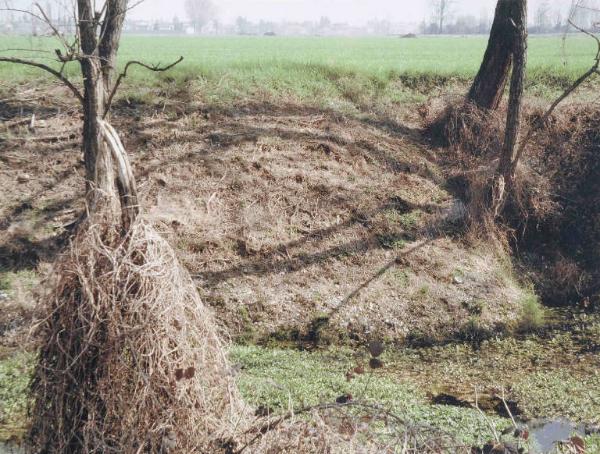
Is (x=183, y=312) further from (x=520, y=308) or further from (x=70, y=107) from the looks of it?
(x=70, y=107)

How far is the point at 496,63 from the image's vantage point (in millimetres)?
13750

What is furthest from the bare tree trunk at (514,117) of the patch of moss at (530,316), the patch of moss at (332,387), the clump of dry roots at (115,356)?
the clump of dry roots at (115,356)

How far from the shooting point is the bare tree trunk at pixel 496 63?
13.3 m

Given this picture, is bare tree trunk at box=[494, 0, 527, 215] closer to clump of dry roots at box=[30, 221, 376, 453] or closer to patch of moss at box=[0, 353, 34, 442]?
patch of moss at box=[0, 353, 34, 442]

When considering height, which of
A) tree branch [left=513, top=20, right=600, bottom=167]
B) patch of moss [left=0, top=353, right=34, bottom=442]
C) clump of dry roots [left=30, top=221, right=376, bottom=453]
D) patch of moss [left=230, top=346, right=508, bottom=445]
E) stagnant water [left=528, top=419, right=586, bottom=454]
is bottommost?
stagnant water [left=528, top=419, right=586, bottom=454]

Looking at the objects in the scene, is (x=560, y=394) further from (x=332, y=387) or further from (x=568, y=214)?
(x=568, y=214)

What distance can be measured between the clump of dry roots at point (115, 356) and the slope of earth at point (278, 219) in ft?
14.0

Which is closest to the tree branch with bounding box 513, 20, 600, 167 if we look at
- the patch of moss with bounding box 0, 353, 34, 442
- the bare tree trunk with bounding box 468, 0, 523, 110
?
the bare tree trunk with bounding box 468, 0, 523, 110

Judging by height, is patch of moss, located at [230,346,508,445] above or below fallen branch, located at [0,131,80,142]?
below

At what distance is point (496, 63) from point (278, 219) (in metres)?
6.07

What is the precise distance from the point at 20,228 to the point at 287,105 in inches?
255

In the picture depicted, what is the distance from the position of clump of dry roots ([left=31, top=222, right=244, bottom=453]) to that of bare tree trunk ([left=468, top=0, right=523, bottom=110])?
10.6 m

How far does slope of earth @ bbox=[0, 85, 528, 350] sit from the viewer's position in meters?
9.84

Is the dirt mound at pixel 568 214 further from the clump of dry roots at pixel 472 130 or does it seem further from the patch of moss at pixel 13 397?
the patch of moss at pixel 13 397
